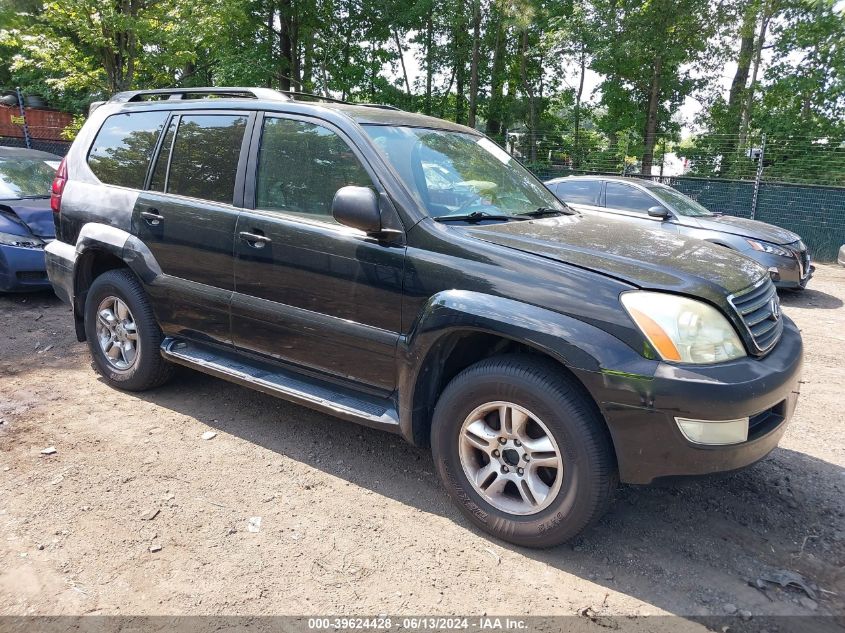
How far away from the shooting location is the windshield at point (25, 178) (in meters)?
7.33

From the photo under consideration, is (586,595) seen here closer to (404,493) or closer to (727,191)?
(404,493)

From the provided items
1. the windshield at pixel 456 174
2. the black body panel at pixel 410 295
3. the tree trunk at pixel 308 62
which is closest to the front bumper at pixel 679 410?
the black body panel at pixel 410 295

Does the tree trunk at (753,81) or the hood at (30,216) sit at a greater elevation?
the tree trunk at (753,81)

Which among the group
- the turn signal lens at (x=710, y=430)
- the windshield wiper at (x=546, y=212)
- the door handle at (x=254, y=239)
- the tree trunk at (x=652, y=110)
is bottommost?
the turn signal lens at (x=710, y=430)

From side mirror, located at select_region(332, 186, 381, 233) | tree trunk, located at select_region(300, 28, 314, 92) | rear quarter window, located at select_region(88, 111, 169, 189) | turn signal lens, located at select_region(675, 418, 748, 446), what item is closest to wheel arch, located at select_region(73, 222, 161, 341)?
rear quarter window, located at select_region(88, 111, 169, 189)

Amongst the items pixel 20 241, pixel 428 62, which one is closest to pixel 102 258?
pixel 20 241

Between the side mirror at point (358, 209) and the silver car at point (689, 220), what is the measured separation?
18.0 ft

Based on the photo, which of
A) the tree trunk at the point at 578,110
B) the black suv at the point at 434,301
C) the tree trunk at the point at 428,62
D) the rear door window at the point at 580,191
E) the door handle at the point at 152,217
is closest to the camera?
the black suv at the point at 434,301

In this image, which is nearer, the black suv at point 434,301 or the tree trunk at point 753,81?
the black suv at point 434,301

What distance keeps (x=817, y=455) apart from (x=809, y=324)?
4014mm

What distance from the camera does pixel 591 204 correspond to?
9414mm

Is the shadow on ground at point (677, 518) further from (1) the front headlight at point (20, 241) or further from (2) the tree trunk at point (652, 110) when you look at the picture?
(2) the tree trunk at point (652, 110)

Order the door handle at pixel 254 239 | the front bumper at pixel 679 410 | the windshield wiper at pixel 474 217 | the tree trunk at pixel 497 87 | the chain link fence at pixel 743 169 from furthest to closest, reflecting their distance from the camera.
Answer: the tree trunk at pixel 497 87 < the chain link fence at pixel 743 169 < the door handle at pixel 254 239 < the windshield wiper at pixel 474 217 < the front bumper at pixel 679 410

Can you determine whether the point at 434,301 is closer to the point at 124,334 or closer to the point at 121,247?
the point at 121,247
